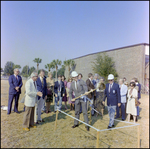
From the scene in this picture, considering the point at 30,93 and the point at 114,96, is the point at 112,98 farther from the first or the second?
the point at 30,93

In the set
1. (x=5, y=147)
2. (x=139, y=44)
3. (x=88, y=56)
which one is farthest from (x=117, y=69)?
(x=5, y=147)

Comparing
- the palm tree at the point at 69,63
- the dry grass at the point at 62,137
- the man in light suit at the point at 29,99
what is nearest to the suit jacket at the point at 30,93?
the man in light suit at the point at 29,99

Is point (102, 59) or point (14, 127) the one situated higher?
point (102, 59)

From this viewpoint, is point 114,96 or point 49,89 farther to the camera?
point 49,89

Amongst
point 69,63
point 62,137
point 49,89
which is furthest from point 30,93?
point 69,63

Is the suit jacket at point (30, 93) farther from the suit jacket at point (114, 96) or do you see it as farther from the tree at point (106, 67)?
the tree at point (106, 67)

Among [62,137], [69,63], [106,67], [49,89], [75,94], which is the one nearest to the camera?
[62,137]

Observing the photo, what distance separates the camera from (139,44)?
1970 centimetres

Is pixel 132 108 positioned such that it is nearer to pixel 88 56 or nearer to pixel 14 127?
pixel 14 127

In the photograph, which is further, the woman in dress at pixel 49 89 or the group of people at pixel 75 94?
the woman in dress at pixel 49 89

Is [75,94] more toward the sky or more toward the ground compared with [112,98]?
more toward the sky

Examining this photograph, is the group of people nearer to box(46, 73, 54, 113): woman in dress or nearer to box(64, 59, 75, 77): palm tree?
box(46, 73, 54, 113): woman in dress

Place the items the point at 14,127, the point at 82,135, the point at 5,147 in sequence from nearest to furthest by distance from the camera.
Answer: the point at 5,147 → the point at 82,135 → the point at 14,127

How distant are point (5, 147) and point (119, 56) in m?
22.8
